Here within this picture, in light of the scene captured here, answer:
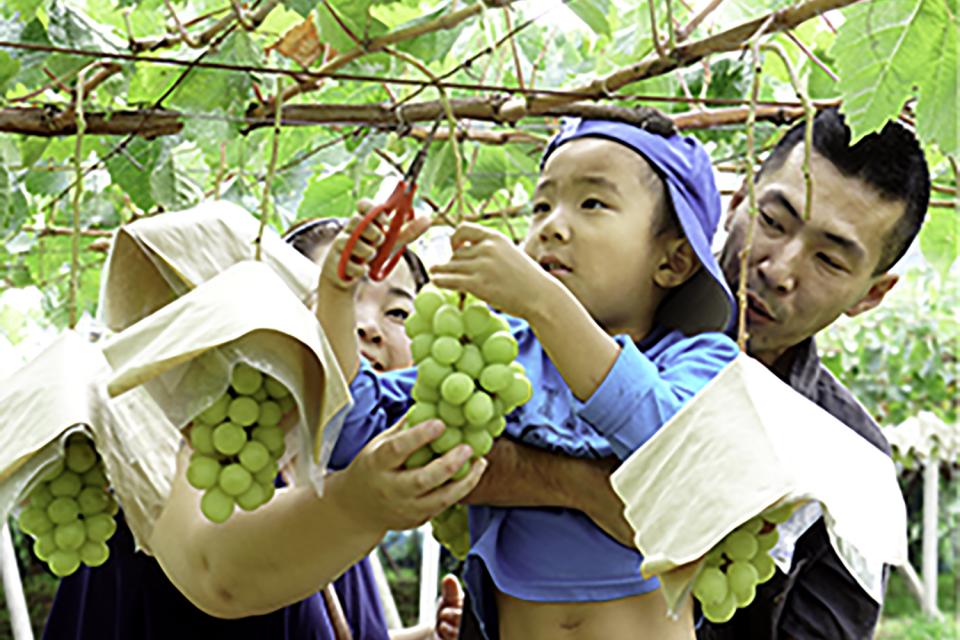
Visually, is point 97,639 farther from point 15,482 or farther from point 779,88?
point 779,88

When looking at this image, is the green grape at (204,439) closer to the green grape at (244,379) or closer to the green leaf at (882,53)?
the green grape at (244,379)

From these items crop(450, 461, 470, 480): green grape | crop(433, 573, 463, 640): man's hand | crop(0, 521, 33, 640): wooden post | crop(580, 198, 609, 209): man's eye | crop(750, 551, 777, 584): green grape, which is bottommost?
crop(0, 521, 33, 640): wooden post

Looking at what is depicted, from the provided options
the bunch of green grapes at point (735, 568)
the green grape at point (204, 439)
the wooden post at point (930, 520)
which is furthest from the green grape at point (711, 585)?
the wooden post at point (930, 520)

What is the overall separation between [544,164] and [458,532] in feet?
1.36

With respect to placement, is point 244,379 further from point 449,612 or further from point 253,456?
point 449,612

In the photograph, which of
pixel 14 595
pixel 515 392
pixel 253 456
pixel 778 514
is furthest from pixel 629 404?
pixel 14 595

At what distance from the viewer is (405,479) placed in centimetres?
96

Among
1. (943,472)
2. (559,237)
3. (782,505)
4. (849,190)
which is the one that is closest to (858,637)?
(849,190)

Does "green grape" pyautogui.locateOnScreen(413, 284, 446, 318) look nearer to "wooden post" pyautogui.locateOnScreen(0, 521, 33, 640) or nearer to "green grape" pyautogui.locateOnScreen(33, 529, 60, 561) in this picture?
"green grape" pyautogui.locateOnScreen(33, 529, 60, 561)

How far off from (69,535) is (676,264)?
0.68 metres

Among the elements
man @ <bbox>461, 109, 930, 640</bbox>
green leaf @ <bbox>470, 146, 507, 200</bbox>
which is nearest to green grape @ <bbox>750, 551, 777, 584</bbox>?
man @ <bbox>461, 109, 930, 640</bbox>

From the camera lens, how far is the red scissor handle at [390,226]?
0.93m

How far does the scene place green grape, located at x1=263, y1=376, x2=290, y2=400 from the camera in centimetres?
88

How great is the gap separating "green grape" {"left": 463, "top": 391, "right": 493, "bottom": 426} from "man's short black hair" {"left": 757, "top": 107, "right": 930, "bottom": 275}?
789 millimetres
